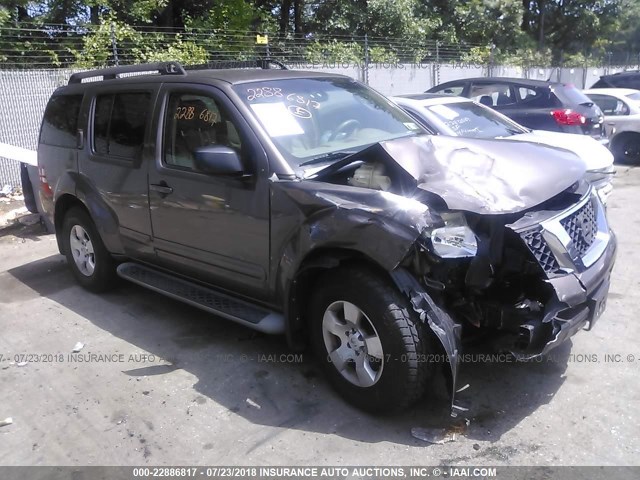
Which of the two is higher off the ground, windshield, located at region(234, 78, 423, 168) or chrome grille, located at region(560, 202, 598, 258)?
windshield, located at region(234, 78, 423, 168)

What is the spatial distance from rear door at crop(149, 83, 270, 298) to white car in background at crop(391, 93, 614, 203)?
307cm

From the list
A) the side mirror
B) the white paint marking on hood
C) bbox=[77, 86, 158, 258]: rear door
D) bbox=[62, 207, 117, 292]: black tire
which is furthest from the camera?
the white paint marking on hood

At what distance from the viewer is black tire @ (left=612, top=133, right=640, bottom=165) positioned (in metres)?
11.6

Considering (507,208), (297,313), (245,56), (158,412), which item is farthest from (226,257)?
(245,56)

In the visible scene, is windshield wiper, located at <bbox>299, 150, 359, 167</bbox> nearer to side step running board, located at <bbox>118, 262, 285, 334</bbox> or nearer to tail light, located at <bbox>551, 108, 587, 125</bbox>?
side step running board, located at <bbox>118, 262, 285, 334</bbox>

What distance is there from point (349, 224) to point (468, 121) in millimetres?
4629

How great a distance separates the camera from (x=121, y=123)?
483cm

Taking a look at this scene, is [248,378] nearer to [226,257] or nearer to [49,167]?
[226,257]

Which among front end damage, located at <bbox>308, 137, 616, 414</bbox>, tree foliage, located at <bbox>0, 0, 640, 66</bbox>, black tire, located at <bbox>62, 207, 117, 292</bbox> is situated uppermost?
tree foliage, located at <bbox>0, 0, 640, 66</bbox>

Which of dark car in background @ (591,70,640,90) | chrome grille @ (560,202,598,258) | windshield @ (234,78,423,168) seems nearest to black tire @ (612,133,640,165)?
dark car in background @ (591,70,640,90)

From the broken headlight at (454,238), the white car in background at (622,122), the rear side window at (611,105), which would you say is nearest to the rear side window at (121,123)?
the broken headlight at (454,238)

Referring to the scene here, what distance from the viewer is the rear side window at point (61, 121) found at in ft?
17.6

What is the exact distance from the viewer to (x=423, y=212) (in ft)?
9.76

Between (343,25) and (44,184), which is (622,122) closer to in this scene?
(343,25)
